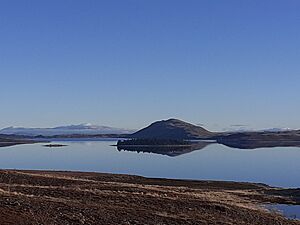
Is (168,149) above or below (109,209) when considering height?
above

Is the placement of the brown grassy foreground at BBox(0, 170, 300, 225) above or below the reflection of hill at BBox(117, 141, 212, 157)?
below

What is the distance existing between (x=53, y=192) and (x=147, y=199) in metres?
4.99

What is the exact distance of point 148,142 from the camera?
182750mm

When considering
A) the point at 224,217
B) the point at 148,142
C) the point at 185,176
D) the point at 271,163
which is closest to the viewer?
the point at 224,217

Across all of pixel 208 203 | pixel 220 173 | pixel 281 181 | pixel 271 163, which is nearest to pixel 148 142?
pixel 271 163

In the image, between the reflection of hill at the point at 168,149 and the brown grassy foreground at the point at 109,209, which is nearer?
the brown grassy foreground at the point at 109,209

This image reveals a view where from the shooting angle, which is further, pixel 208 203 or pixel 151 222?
pixel 208 203

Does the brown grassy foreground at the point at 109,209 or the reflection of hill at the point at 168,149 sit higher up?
the reflection of hill at the point at 168,149

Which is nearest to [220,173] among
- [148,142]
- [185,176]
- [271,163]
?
[185,176]

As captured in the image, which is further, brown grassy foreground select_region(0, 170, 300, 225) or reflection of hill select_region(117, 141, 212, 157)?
reflection of hill select_region(117, 141, 212, 157)

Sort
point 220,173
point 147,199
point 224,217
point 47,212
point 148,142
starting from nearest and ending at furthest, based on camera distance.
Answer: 1. point 47,212
2. point 224,217
3. point 147,199
4. point 220,173
5. point 148,142

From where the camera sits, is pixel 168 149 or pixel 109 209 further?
pixel 168 149

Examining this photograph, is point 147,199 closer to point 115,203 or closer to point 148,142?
point 115,203

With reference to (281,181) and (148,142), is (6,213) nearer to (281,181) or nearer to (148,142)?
(281,181)
